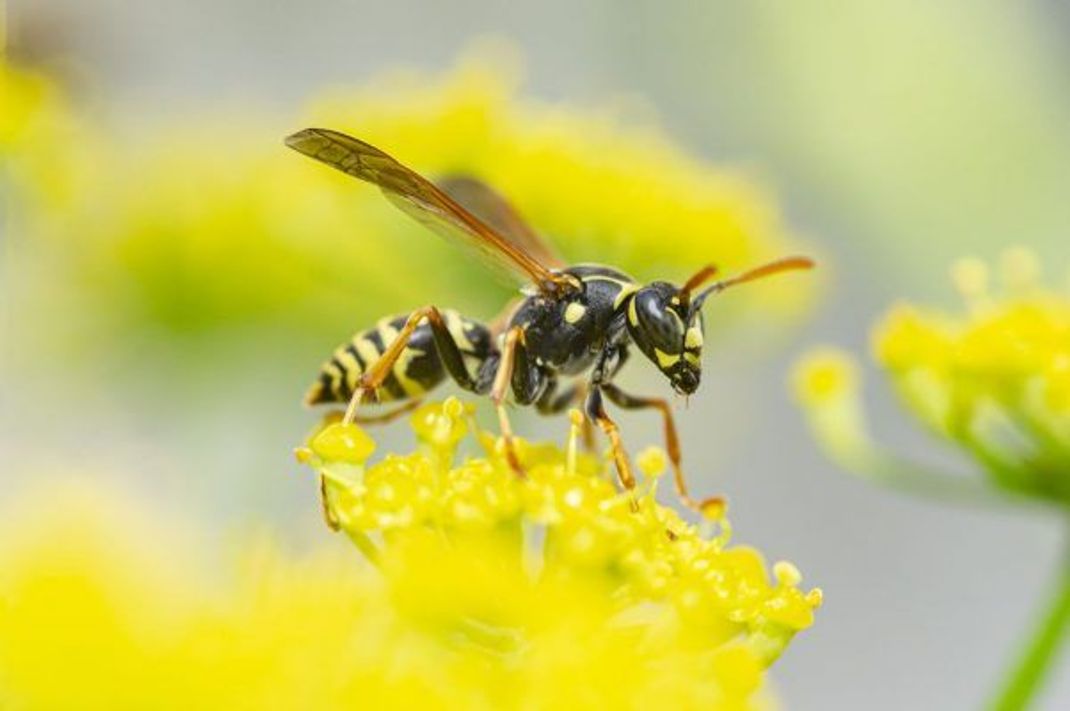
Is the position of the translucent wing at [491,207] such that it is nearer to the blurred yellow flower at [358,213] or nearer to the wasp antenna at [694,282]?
the wasp antenna at [694,282]

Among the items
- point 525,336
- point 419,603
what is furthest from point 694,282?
point 419,603

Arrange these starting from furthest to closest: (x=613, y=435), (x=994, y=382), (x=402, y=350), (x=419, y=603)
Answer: (x=994, y=382)
(x=402, y=350)
(x=613, y=435)
(x=419, y=603)

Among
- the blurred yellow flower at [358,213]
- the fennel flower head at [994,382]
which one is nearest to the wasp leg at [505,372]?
the fennel flower head at [994,382]

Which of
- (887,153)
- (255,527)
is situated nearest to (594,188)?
(255,527)

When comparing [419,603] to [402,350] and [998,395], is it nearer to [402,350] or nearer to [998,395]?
[402,350]

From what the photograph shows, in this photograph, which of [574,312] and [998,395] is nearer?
[574,312]

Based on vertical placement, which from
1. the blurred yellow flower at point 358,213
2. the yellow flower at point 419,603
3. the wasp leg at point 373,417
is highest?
the blurred yellow flower at point 358,213
